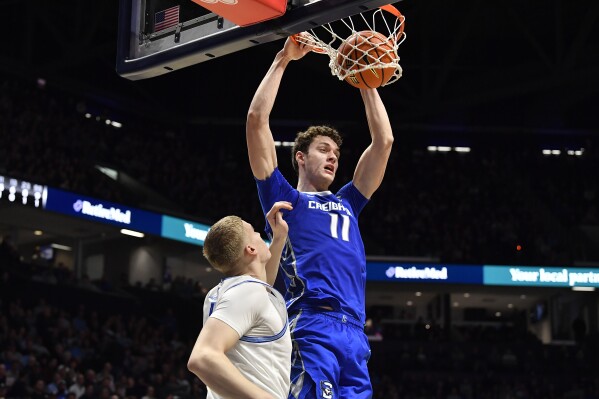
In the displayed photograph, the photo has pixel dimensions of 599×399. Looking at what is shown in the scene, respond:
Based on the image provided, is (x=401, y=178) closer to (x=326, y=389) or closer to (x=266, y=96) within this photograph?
(x=266, y=96)

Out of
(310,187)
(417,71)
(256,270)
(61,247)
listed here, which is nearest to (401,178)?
(417,71)

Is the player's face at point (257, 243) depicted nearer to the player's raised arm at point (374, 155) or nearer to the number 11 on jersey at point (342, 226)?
the number 11 on jersey at point (342, 226)

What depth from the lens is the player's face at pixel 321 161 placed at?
5055 mm

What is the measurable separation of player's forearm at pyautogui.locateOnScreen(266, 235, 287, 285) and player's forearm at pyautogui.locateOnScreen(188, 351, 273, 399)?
1038 mm

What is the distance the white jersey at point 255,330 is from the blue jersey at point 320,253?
89 cm

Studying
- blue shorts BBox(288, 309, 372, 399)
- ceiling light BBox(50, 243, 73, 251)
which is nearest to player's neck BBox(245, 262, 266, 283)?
blue shorts BBox(288, 309, 372, 399)

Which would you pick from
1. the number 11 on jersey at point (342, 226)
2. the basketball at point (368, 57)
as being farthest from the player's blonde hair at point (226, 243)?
the basketball at point (368, 57)

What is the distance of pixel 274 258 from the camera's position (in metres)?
4.42

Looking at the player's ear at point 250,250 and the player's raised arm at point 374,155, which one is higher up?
the player's raised arm at point 374,155

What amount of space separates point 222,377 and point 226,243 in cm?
61

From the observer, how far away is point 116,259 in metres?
27.0

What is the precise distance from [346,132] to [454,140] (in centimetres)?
370

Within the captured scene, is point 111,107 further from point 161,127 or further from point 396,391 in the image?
point 396,391

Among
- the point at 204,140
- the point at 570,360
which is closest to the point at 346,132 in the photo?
the point at 204,140
